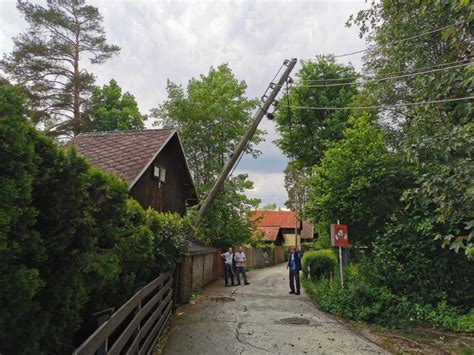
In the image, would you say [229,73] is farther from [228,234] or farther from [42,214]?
[42,214]

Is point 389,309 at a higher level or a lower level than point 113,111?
lower

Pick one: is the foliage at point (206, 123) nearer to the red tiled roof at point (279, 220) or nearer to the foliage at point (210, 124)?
the foliage at point (210, 124)

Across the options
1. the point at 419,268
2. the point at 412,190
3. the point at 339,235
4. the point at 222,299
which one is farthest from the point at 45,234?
the point at 222,299

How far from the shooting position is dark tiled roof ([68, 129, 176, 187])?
37.6ft

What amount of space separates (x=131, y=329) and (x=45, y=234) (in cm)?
207

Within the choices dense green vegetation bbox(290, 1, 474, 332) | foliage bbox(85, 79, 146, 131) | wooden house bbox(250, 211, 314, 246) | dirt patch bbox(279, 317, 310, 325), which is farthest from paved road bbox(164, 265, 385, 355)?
wooden house bbox(250, 211, 314, 246)

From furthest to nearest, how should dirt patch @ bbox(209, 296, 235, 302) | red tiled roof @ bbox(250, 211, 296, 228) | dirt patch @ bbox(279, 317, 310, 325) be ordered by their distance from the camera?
red tiled roof @ bbox(250, 211, 296, 228) < dirt patch @ bbox(209, 296, 235, 302) < dirt patch @ bbox(279, 317, 310, 325)

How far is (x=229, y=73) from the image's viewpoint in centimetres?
2891

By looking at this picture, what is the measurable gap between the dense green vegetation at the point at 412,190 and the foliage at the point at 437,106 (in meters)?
0.03

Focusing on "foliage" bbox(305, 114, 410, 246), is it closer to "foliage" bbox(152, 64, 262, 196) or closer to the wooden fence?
the wooden fence

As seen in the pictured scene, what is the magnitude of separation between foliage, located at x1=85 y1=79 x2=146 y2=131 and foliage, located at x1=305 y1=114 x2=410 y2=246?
56.3 feet

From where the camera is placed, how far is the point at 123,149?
12984 mm

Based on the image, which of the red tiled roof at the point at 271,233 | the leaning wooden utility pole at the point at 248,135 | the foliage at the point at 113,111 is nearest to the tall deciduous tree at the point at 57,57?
the foliage at the point at 113,111

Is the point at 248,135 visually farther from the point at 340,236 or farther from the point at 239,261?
the point at 239,261
